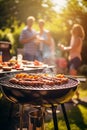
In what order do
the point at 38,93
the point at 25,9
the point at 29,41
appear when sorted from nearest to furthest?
the point at 38,93 → the point at 29,41 → the point at 25,9

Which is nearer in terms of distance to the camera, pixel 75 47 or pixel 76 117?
pixel 76 117

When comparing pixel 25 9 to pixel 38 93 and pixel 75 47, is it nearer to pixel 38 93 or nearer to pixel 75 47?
pixel 75 47

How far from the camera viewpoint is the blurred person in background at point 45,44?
8.80 m

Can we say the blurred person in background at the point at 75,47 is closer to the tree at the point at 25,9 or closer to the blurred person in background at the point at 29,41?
the blurred person in background at the point at 29,41

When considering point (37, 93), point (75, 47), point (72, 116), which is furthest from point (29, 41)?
point (37, 93)

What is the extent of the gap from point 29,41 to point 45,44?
1.76 meters

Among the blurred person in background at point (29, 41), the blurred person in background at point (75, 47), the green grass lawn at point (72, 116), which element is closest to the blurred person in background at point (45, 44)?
the blurred person in background at point (29, 41)

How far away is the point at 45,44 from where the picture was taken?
10023mm

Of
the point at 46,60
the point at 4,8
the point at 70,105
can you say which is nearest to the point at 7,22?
the point at 4,8

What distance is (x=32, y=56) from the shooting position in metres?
8.82

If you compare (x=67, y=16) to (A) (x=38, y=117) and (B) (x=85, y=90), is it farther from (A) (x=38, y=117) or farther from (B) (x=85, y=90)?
(A) (x=38, y=117)

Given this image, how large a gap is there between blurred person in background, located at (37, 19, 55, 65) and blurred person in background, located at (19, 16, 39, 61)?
0.24 m

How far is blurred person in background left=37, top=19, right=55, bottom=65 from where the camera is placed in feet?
28.9

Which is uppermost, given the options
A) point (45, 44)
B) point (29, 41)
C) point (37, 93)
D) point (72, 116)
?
point (37, 93)
